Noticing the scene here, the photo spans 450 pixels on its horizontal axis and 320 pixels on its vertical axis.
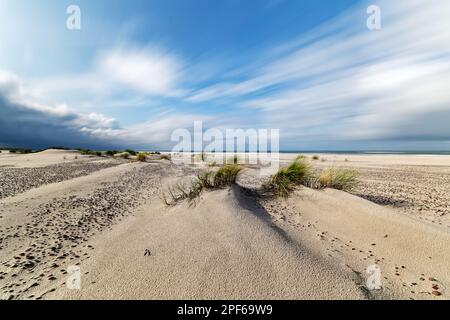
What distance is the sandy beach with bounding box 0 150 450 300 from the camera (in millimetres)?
2293

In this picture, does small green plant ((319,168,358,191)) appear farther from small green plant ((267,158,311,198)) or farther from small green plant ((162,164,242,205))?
small green plant ((162,164,242,205))

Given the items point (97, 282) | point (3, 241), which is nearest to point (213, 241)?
point (97, 282)

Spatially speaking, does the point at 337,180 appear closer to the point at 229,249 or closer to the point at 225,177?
the point at 225,177

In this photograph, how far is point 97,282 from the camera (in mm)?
2412

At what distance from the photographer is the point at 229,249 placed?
116 inches

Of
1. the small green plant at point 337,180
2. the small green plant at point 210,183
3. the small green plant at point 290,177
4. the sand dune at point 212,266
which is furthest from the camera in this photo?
the small green plant at point 337,180

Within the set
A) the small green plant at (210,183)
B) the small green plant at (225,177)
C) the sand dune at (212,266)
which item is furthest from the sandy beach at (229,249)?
the small green plant at (225,177)

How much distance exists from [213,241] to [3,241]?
3113 millimetres

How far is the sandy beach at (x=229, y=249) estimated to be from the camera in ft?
7.52

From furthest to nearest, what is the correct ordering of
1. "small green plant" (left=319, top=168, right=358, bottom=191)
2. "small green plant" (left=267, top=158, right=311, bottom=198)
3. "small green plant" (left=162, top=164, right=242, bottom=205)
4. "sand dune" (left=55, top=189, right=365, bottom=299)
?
"small green plant" (left=319, top=168, right=358, bottom=191) → "small green plant" (left=267, top=158, right=311, bottom=198) → "small green plant" (left=162, top=164, right=242, bottom=205) → "sand dune" (left=55, top=189, right=365, bottom=299)

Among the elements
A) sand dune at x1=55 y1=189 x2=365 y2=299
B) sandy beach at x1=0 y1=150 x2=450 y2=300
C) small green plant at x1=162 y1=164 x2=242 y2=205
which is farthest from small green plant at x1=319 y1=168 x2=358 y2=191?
sand dune at x1=55 y1=189 x2=365 y2=299

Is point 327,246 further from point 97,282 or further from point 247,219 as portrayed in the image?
point 97,282

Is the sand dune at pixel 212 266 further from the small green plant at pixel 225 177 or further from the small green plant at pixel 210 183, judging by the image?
the small green plant at pixel 225 177

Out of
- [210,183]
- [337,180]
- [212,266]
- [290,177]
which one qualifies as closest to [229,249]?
[212,266]
